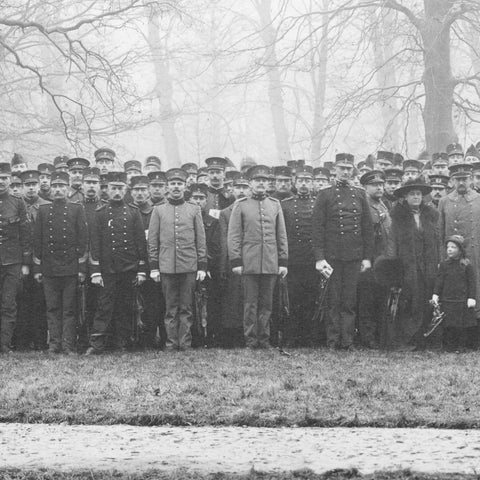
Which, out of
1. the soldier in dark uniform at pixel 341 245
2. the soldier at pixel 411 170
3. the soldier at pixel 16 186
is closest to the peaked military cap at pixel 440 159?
the soldier at pixel 411 170

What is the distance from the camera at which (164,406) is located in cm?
792

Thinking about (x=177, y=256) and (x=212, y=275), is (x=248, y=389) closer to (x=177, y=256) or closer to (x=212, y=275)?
(x=177, y=256)

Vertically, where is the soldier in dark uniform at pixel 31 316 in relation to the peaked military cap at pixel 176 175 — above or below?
below

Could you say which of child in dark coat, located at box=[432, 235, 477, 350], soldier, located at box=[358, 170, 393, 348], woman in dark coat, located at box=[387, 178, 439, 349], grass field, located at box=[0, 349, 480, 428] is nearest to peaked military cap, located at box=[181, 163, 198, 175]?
soldier, located at box=[358, 170, 393, 348]

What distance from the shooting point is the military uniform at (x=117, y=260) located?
12.5 meters

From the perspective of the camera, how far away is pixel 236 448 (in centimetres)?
646

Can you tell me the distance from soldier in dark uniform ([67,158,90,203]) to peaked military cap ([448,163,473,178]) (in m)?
4.82

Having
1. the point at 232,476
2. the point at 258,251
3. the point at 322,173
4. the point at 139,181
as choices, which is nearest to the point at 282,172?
the point at 322,173

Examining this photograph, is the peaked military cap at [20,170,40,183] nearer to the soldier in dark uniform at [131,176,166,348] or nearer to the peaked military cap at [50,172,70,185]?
the peaked military cap at [50,172,70,185]

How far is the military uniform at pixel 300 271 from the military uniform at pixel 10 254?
3.35 metres

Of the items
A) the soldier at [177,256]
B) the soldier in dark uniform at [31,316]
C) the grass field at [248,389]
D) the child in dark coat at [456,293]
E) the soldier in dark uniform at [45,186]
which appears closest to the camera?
the grass field at [248,389]

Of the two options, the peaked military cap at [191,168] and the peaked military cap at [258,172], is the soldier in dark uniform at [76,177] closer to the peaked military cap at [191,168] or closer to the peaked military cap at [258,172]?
the peaked military cap at [191,168]

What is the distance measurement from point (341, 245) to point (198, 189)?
220 cm

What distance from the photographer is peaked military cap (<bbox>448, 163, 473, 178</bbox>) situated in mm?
12555
